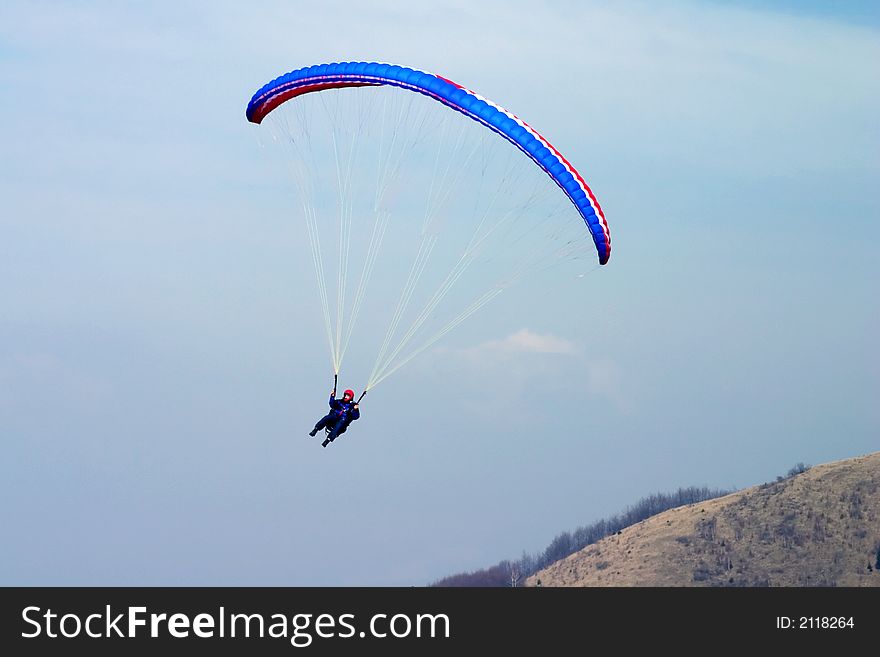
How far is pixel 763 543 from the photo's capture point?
119 m

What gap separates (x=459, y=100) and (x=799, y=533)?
76.8 meters

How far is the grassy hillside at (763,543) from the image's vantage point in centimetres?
11356

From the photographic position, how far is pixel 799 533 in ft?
386

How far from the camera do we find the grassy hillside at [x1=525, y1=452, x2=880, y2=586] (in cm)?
11356

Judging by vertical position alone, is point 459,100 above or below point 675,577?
above

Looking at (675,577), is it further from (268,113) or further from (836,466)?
(268,113)
